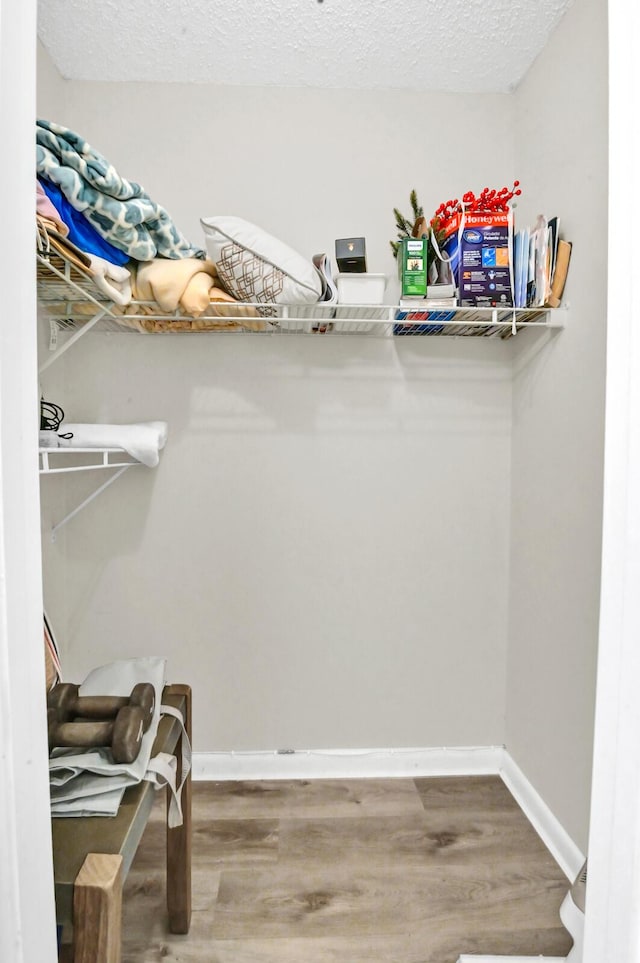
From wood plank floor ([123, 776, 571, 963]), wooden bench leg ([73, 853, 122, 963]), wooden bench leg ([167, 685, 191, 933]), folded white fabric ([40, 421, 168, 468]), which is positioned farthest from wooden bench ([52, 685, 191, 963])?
folded white fabric ([40, 421, 168, 468])

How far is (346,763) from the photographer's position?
84.7 inches

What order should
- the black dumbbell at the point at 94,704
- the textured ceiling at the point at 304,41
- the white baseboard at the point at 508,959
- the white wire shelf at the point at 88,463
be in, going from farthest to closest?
the white wire shelf at the point at 88,463
the textured ceiling at the point at 304,41
the white baseboard at the point at 508,959
the black dumbbell at the point at 94,704

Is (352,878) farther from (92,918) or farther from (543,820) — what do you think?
(92,918)

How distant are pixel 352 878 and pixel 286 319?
1.56 m

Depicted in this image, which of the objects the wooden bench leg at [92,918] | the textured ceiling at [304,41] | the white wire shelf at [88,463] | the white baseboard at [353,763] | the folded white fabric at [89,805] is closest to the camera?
the wooden bench leg at [92,918]

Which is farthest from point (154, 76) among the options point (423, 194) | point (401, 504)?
point (401, 504)

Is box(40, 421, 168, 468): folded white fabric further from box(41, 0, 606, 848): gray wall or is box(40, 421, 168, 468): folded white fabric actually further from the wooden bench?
the wooden bench

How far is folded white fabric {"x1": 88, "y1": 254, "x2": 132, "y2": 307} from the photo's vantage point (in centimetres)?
139

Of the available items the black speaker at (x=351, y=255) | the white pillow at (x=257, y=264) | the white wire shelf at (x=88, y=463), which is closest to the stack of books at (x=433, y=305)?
the black speaker at (x=351, y=255)

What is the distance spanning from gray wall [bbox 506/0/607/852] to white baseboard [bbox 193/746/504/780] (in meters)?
0.16

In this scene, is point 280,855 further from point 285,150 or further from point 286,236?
point 285,150

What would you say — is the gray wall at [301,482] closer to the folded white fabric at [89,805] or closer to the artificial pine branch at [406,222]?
the artificial pine branch at [406,222]

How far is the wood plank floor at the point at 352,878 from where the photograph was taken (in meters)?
1.43

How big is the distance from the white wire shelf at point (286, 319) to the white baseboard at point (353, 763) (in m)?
1.46
